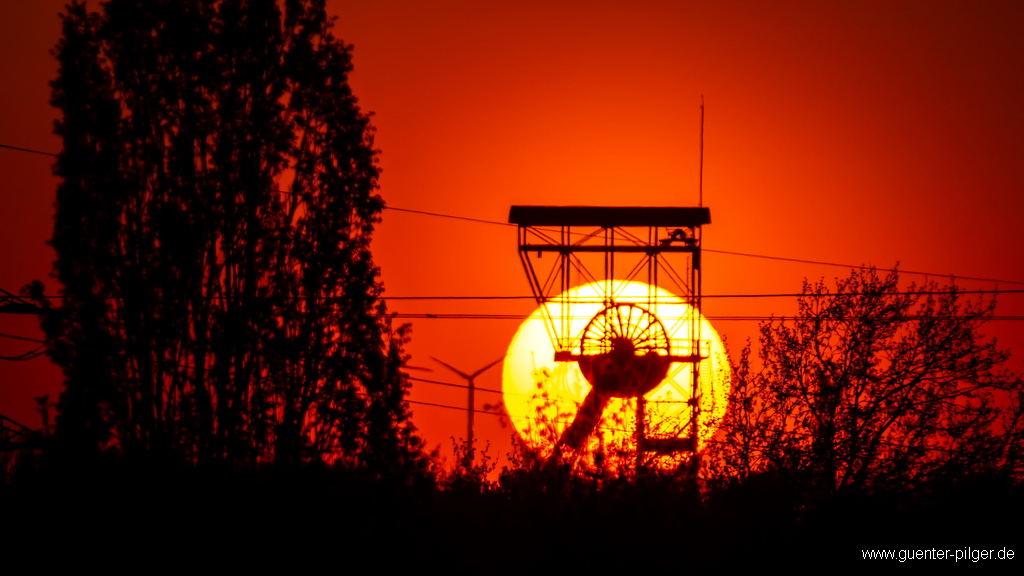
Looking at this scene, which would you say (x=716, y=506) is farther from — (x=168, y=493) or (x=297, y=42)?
(x=297, y=42)

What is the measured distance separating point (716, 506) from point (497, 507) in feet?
13.4

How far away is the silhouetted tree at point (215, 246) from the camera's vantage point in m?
25.5

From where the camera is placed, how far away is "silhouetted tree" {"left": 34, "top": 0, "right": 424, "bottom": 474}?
25.5 meters

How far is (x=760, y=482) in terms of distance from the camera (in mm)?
24703

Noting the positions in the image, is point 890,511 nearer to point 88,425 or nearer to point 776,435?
point 776,435

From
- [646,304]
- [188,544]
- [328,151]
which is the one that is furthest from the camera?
[646,304]

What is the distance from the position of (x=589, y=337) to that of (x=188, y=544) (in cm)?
1955

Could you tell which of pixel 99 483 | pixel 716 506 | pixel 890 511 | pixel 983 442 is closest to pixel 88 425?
pixel 99 483

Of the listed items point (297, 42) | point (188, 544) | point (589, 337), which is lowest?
point (188, 544)

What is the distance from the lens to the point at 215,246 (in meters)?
26.7

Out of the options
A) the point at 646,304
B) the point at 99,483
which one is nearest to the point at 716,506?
the point at 99,483

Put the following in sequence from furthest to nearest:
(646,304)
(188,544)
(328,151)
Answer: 1. (646,304)
2. (328,151)
3. (188,544)

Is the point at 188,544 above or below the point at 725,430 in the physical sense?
below

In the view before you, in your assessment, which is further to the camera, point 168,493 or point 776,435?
point 776,435
